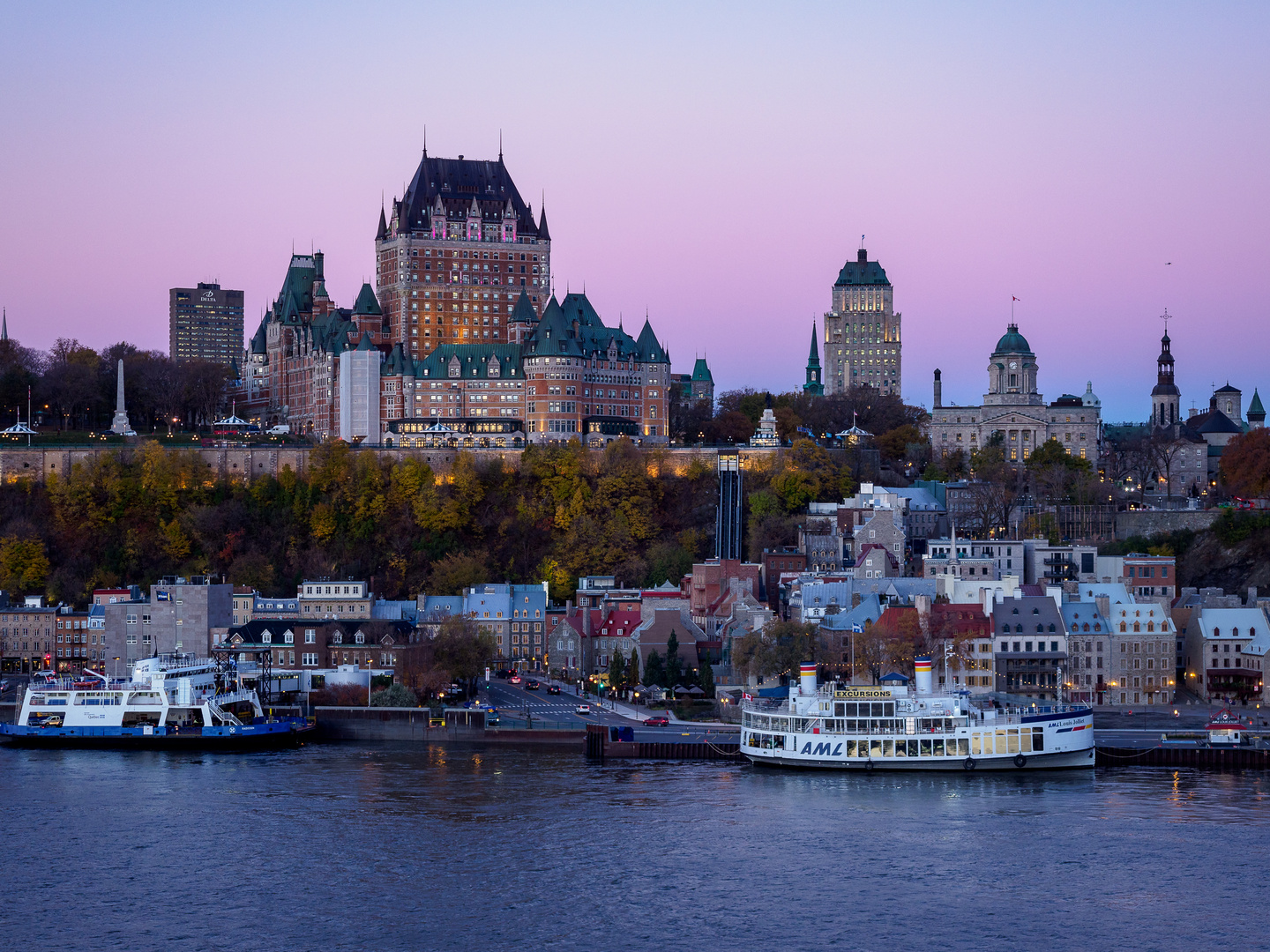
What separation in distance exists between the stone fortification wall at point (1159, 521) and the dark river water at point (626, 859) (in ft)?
146

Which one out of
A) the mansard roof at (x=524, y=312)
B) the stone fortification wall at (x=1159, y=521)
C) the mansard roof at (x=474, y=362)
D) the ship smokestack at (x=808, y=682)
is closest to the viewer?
the ship smokestack at (x=808, y=682)

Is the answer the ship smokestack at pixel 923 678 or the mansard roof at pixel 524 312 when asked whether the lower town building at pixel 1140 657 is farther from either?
the mansard roof at pixel 524 312

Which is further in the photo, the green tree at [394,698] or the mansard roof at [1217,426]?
the mansard roof at [1217,426]

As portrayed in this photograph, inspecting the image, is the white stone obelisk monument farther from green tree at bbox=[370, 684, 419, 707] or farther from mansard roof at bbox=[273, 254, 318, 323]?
green tree at bbox=[370, 684, 419, 707]

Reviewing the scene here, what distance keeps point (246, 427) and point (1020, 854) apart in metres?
117

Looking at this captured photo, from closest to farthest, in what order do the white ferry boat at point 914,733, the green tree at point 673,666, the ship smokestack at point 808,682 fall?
the white ferry boat at point 914,733 → the ship smokestack at point 808,682 → the green tree at point 673,666

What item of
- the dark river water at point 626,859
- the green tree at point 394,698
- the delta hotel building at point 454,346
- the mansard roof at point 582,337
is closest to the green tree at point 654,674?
the green tree at point 394,698

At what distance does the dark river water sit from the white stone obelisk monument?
86.9m

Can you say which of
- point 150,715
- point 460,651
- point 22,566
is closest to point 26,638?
point 22,566

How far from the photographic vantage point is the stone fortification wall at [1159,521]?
121875 millimetres

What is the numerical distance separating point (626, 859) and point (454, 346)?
104465 mm

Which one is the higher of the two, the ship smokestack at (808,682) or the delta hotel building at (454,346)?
the delta hotel building at (454,346)

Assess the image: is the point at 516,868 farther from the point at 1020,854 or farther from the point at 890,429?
the point at 890,429

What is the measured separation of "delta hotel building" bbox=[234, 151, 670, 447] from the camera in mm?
158500
